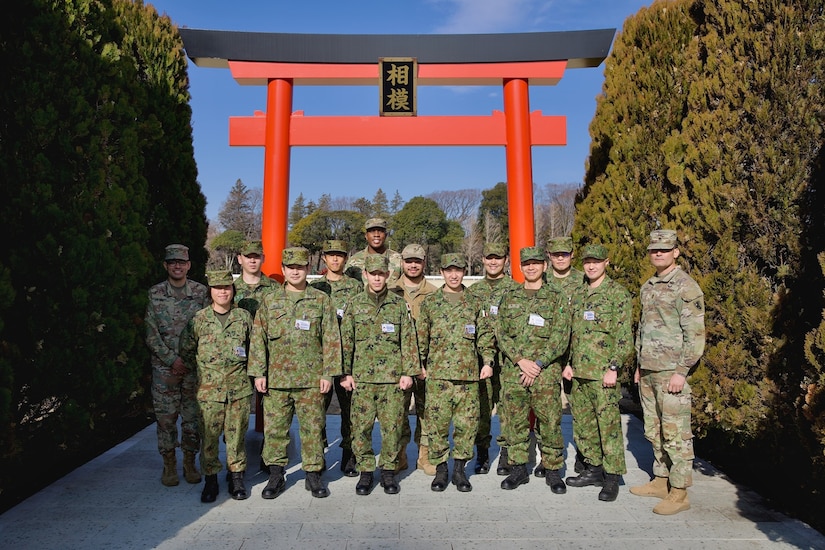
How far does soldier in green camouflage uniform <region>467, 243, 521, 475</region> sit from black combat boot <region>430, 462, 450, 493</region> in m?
0.46

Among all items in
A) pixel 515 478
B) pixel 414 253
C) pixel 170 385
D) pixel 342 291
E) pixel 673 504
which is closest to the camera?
pixel 673 504

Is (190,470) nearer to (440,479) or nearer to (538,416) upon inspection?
(440,479)

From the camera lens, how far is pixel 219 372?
3859mm

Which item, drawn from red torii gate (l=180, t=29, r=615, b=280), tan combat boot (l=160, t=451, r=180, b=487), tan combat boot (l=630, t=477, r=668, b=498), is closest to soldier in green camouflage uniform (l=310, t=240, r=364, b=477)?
tan combat boot (l=160, t=451, r=180, b=487)

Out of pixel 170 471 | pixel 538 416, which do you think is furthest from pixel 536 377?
pixel 170 471

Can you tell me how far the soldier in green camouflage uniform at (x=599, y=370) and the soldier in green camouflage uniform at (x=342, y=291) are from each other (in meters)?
1.76

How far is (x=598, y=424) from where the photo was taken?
12.9 feet

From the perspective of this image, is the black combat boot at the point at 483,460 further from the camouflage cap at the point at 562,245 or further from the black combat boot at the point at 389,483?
the camouflage cap at the point at 562,245

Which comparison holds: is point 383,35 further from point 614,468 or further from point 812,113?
point 614,468

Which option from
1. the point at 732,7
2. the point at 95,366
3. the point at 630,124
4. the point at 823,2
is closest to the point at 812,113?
the point at 823,2

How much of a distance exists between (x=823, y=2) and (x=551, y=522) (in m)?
3.73

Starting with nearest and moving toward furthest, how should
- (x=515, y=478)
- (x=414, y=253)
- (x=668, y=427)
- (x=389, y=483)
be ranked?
(x=668, y=427), (x=389, y=483), (x=515, y=478), (x=414, y=253)

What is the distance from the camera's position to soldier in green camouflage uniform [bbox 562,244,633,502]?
3867mm

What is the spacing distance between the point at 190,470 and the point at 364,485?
138cm
